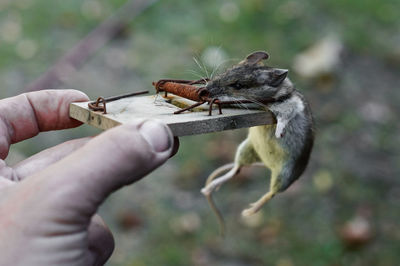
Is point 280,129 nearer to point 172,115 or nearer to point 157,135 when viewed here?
point 172,115

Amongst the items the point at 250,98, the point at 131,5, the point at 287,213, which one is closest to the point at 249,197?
the point at 287,213

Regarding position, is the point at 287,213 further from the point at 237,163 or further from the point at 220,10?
the point at 220,10

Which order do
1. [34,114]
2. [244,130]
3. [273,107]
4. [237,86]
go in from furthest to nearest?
1. [244,130]
2. [34,114]
3. [237,86]
4. [273,107]

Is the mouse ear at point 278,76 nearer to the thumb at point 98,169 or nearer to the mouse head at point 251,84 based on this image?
the mouse head at point 251,84

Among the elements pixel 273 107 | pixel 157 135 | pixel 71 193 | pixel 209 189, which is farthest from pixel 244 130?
pixel 71 193

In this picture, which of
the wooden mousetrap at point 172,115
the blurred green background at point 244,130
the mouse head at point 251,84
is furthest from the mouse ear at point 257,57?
the blurred green background at point 244,130

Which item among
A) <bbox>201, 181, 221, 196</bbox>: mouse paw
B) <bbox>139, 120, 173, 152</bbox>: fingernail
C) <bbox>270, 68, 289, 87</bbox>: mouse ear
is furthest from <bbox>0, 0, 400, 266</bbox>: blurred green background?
<bbox>139, 120, 173, 152</bbox>: fingernail
